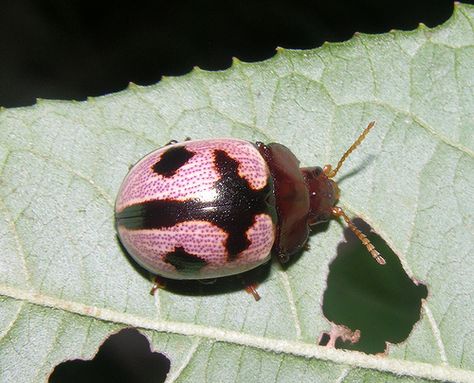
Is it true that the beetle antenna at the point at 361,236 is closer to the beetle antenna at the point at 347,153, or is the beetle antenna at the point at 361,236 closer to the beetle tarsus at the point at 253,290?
the beetle antenna at the point at 347,153

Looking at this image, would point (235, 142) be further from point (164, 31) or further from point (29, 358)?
point (164, 31)

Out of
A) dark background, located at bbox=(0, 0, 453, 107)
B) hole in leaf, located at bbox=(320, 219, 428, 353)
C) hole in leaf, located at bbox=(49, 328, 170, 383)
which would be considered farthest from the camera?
dark background, located at bbox=(0, 0, 453, 107)

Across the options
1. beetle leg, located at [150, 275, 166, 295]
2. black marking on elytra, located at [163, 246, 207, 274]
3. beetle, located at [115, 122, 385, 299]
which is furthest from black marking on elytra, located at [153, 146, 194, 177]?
beetle leg, located at [150, 275, 166, 295]

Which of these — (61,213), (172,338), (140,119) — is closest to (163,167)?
(140,119)

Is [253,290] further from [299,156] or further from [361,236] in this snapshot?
[299,156]

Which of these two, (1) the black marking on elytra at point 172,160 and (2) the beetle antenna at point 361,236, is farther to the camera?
(2) the beetle antenna at point 361,236

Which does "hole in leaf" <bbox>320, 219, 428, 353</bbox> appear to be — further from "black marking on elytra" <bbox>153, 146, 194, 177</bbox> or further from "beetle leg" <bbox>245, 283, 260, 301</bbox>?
"black marking on elytra" <bbox>153, 146, 194, 177</bbox>

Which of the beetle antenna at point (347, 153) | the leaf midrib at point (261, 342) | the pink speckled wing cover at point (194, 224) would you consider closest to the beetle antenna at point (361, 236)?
the beetle antenna at point (347, 153)
